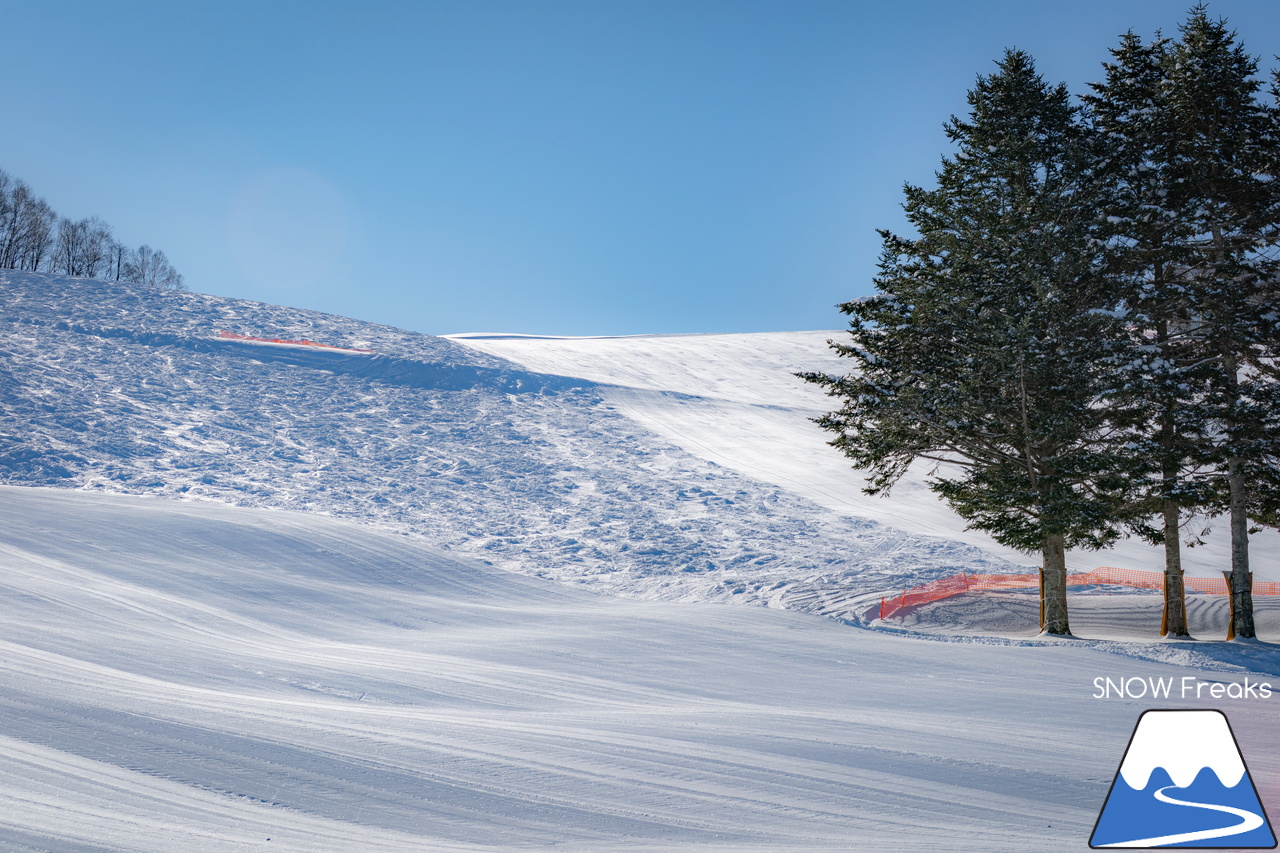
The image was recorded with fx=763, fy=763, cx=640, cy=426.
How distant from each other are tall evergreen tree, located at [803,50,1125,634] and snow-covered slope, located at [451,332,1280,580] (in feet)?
37.1

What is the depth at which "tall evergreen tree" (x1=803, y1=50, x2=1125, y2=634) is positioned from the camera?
593 inches

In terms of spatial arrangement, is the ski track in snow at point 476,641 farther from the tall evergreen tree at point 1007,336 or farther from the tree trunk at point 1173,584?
the tall evergreen tree at point 1007,336

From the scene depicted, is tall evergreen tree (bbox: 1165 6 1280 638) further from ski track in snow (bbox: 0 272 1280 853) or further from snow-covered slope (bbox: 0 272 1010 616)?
snow-covered slope (bbox: 0 272 1010 616)

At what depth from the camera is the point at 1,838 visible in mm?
4219

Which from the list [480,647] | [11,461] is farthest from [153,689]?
[11,461]

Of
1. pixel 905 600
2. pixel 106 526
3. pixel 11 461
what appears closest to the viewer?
pixel 106 526

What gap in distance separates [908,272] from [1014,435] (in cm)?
439

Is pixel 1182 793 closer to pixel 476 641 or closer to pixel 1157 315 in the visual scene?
pixel 476 641

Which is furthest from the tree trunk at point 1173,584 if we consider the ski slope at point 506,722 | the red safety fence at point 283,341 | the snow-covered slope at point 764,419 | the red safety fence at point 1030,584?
the red safety fence at point 283,341

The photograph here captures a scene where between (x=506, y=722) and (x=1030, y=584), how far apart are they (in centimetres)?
1955

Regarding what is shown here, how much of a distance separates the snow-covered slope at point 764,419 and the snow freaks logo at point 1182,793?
2262 centimetres

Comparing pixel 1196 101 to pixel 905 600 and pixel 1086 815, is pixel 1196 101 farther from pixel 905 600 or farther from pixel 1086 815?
pixel 1086 815

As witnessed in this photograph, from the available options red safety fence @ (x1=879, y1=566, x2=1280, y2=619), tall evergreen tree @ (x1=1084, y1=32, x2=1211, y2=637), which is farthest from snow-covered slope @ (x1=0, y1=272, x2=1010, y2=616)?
tall evergreen tree @ (x1=1084, y1=32, x2=1211, y2=637)

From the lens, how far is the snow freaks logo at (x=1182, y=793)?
15.5ft
